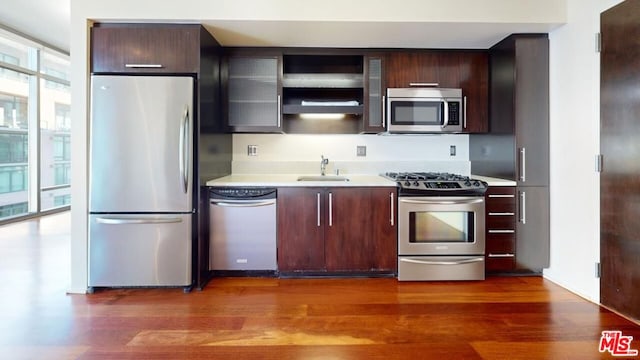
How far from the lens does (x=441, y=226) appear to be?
308 centimetres

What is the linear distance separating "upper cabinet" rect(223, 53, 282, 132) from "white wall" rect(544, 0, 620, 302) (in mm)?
2349

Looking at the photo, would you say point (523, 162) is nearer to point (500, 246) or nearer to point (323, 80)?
point (500, 246)

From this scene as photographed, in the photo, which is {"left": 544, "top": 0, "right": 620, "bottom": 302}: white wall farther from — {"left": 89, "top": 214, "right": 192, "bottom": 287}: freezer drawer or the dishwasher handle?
{"left": 89, "top": 214, "right": 192, "bottom": 287}: freezer drawer

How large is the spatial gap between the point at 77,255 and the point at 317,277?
189 cm

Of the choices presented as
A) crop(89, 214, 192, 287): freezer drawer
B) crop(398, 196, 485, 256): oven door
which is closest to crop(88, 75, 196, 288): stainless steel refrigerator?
crop(89, 214, 192, 287): freezer drawer

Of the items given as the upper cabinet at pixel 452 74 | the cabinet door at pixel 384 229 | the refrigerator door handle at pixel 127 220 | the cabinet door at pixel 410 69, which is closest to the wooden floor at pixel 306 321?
the cabinet door at pixel 384 229

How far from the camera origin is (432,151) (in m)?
3.83

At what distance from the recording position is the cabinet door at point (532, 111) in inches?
120

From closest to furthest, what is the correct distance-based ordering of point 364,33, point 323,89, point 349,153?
point 364,33
point 323,89
point 349,153

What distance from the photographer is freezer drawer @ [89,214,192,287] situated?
2.76 meters

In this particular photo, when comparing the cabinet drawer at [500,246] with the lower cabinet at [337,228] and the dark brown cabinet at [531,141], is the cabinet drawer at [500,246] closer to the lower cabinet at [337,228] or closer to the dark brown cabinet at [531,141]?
the dark brown cabinet at [531,141]

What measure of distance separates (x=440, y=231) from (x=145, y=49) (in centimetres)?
275

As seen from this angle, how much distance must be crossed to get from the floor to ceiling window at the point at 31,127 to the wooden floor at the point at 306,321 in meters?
3.11

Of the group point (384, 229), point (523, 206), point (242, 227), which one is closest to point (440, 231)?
point (384, 229)
